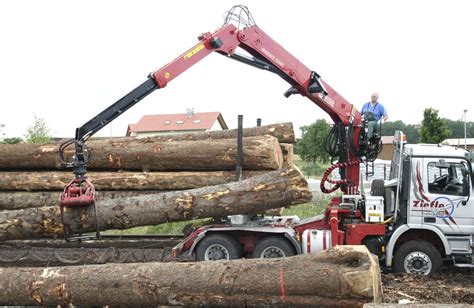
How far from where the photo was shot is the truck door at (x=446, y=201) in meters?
8.49

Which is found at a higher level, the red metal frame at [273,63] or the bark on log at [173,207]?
the red metal frame at [273,63]

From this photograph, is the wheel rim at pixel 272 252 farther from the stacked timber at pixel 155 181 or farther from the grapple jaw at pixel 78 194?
the grapple jaw at pixel 78 194

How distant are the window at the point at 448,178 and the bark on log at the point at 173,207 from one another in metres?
2.27

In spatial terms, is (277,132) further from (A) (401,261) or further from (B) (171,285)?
(B) (171,285)

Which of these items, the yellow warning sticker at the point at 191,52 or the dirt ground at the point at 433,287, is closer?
the dirt ground at the point at 433,287

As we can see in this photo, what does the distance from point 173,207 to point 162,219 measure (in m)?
0.27

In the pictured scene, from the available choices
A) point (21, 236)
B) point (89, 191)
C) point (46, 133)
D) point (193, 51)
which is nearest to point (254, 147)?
point (193, 51)

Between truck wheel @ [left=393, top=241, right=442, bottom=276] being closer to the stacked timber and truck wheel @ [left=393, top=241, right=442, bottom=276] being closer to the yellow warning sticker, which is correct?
the stacked timber

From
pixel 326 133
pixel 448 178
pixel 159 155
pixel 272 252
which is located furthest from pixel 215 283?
pixel 326 133

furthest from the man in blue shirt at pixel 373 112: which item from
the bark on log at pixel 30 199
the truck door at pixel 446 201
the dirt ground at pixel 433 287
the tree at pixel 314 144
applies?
the tree at pixel 314 144

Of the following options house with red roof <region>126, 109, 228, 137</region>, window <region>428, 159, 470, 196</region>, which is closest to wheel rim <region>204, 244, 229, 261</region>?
window <region>428, 159, 470, 196</region>

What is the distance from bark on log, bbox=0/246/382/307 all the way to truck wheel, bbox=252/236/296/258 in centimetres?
325

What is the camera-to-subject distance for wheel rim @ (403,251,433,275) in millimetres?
8555

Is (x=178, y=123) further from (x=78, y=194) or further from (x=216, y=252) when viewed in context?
(x=78, y=194)
